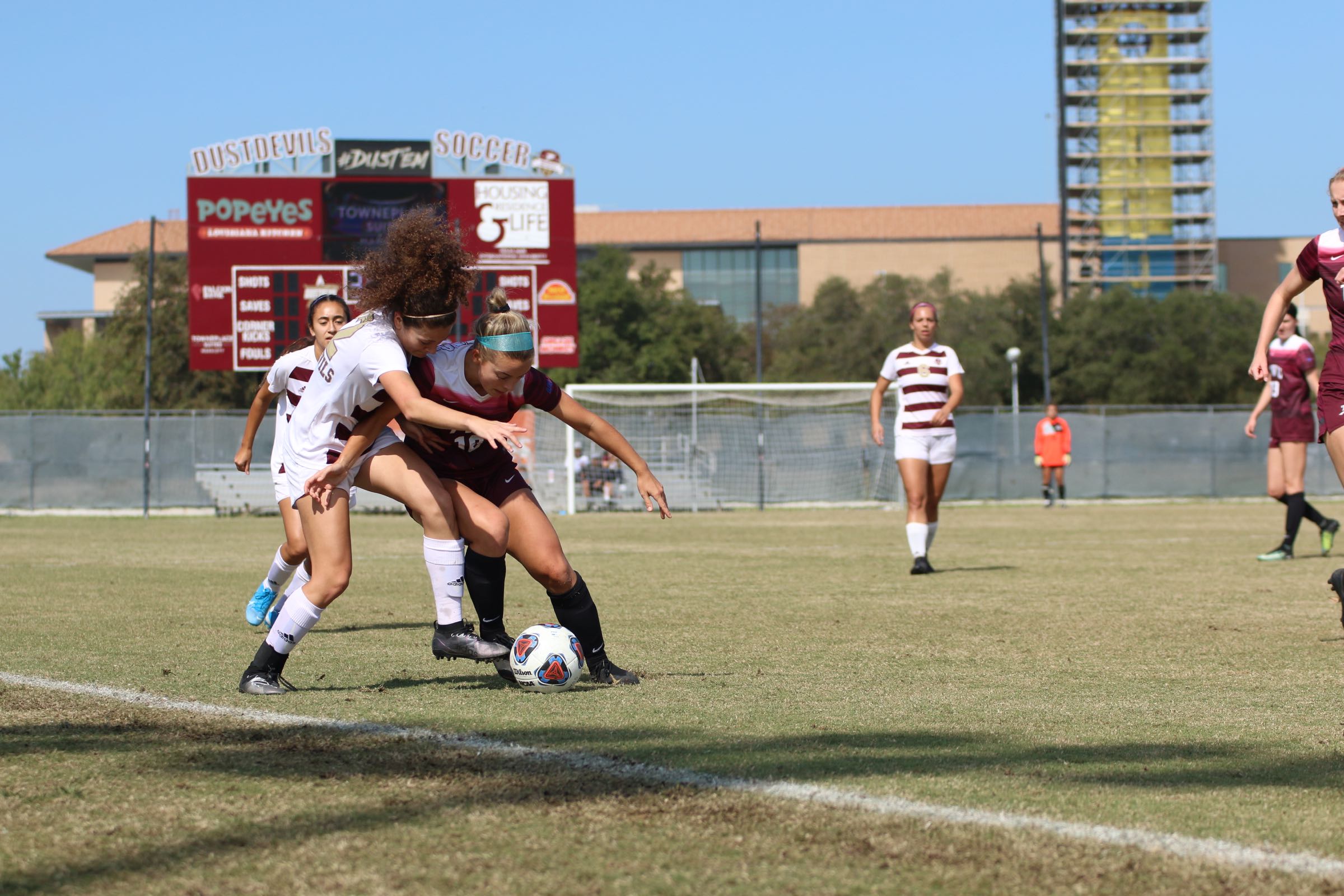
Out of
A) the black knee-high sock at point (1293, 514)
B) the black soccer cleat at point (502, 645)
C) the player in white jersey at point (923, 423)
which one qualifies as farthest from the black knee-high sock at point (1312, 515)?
the black soccer cleat at point (502, 645)

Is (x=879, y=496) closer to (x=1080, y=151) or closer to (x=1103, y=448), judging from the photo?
(x=1103, y=448)

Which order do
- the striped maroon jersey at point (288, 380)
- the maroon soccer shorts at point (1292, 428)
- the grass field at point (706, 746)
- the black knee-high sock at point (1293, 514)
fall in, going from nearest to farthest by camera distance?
the grass field at point (706, 746) < the striped maroon jersey at point (288, 380) < the maroon soccer shorts at point (1292, 428) < the black knee-high sock at point (1293, 514)

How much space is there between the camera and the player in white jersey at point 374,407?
17.1 feet

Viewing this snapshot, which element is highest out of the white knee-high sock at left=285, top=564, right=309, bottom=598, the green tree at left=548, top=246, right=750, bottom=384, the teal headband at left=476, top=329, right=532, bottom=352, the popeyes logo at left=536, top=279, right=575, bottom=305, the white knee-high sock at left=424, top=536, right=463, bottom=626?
the green tree at left=548, top=246, right=750, bottom=384

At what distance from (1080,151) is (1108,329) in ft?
114

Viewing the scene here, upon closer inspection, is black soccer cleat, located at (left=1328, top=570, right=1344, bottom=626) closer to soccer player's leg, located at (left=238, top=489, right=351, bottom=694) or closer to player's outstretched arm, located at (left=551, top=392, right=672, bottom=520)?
player's outstretched arm, located at (left=551, top=392, right=672, bottom=520)

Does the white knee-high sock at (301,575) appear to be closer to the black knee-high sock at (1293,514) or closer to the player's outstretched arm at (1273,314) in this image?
the player's outstretched arm at (1273,314)

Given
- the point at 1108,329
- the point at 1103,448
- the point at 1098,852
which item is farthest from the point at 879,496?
the point at 1108,329

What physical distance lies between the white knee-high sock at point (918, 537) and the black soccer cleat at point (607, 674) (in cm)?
583

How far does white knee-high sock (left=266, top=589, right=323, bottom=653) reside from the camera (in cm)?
529

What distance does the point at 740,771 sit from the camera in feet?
12.3

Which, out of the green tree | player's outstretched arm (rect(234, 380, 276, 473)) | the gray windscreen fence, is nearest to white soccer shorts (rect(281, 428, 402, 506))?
player's outstretched arm (rect(234, 380, 276, 473))

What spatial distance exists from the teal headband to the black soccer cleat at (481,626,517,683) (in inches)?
45.8

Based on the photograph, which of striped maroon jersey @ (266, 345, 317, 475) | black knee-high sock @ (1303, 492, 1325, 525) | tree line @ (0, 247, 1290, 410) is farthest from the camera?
tree line @ (0, 247, 1290, 410)
